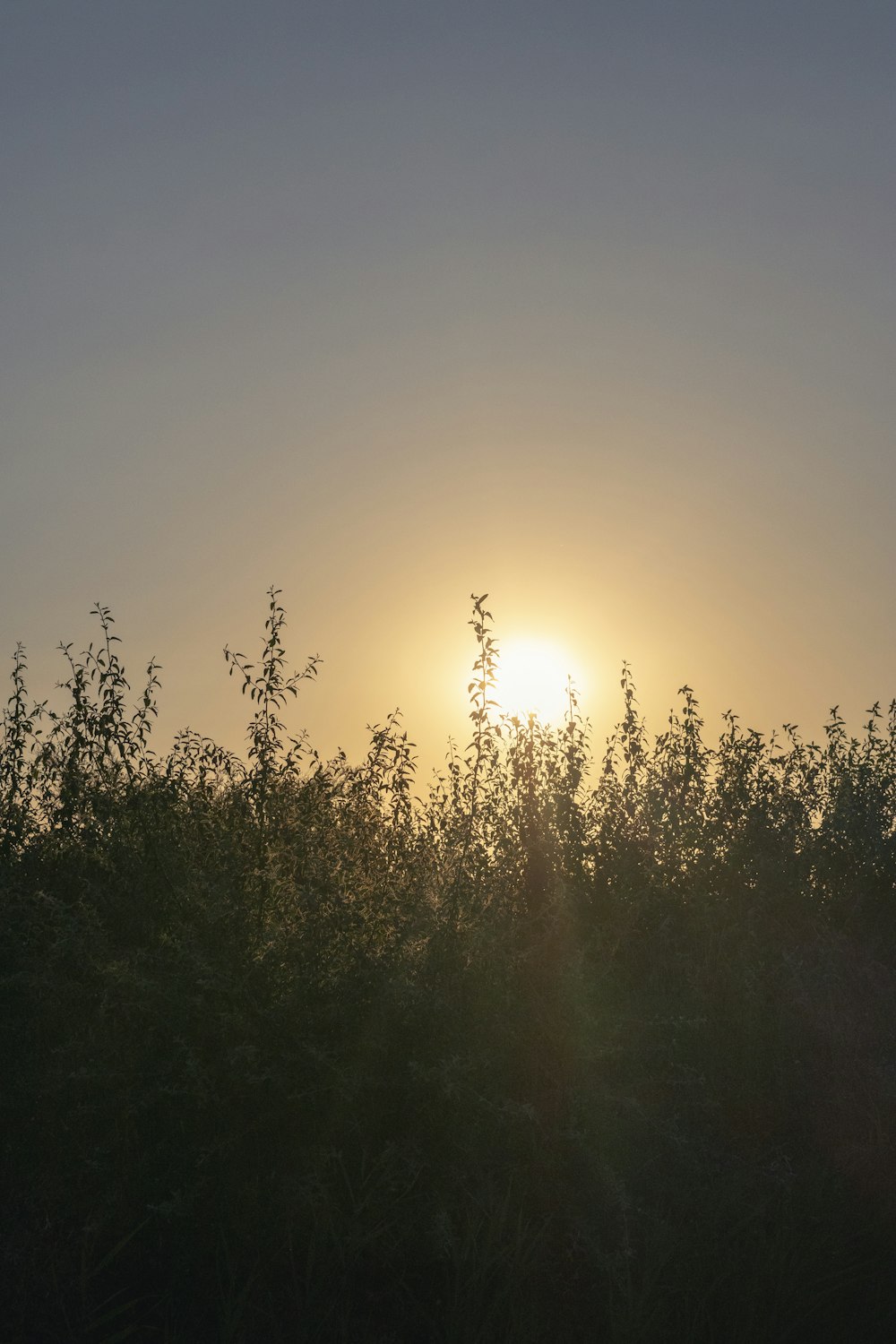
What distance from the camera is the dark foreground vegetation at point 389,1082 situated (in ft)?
22.0

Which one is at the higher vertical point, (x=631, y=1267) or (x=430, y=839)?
(x=430, y=839)

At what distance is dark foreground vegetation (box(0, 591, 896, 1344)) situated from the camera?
670cm

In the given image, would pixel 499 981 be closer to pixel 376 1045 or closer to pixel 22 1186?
pixel 376 1045

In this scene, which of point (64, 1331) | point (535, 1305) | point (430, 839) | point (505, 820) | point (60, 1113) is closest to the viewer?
point (64, 1331)

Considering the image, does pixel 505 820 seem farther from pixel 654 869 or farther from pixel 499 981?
pixel 499 981

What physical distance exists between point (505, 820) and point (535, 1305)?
4.90m

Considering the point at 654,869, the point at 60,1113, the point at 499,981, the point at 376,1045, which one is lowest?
the point at 60,1113

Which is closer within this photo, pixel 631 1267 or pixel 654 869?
pixel 631 1267

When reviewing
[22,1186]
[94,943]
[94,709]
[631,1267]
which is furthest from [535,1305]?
[94,709]

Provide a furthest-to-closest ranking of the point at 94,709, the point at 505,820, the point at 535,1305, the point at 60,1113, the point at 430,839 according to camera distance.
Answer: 1. the point at 505,820
2. the point at 430,839
3. the point at 94,709
4. the point at 60,1113
5. the point at 535,1305

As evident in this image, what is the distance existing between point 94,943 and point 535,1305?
3791mm

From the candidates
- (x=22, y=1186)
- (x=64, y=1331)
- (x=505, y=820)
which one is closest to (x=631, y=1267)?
(x=64, y=1331)

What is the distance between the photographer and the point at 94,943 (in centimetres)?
802

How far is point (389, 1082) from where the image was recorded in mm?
7496
